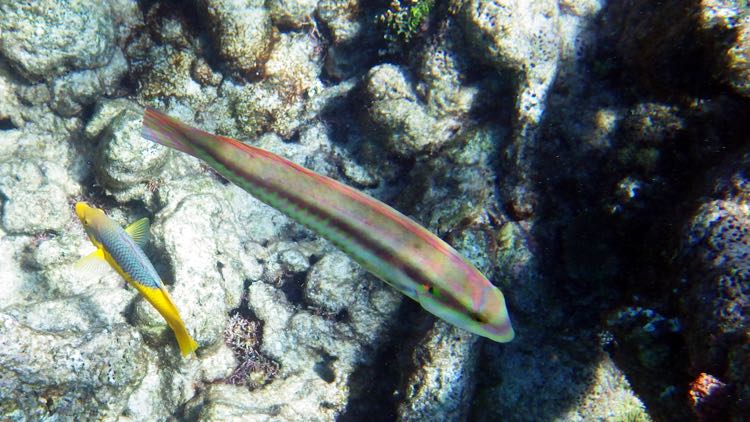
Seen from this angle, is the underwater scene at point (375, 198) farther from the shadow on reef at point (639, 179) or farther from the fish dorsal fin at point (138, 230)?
the fish dorsal fin at point (138, 230)

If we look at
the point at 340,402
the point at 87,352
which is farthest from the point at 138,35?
the point at 340,402

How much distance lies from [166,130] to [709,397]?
12.0ft

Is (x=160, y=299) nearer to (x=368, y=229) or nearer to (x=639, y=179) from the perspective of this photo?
(x=368, y=229)

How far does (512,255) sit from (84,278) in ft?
17.5

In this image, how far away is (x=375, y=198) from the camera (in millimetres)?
4152

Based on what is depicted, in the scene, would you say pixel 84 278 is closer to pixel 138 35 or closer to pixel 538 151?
pixel 138 35

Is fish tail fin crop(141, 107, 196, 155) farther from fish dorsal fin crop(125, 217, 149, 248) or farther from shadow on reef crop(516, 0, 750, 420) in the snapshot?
shadow on reef crop(516, 0, 750, 420)

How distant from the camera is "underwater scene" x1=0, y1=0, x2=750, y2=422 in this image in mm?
3410

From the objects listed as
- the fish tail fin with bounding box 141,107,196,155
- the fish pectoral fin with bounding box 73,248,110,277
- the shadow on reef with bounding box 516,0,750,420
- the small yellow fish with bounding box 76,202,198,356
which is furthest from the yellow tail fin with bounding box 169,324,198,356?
the shadow on reef with bounding box 516,0,750,420

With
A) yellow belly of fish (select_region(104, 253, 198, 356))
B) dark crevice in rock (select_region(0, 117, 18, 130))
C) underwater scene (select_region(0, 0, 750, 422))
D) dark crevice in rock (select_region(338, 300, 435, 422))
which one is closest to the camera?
underwater scene (select_region(0, 0, 750, 422))

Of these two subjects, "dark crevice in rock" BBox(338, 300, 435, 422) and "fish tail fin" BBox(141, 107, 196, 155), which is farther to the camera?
"dark crevice in rock" BBox(338, 300, 435, 422)

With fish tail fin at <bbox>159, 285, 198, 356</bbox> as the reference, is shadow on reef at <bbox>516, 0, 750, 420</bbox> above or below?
above

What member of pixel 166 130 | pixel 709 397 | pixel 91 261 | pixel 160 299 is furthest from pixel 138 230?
pixel 709 397

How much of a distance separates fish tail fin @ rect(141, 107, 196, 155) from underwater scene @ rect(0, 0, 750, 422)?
19mm
